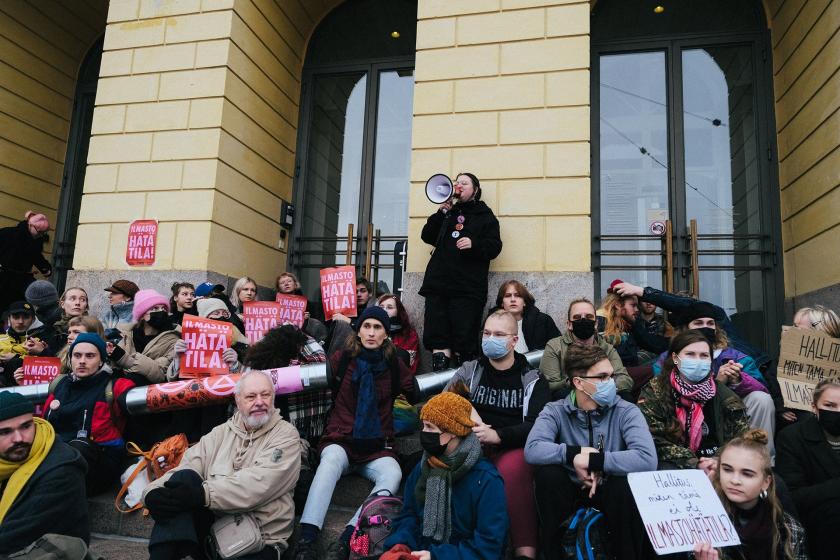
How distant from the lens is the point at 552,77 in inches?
282

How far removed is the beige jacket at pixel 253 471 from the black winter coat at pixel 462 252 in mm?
2846

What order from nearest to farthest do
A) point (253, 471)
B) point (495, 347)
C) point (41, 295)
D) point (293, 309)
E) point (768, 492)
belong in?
point (768, 492) < point (253, 471) < point (495, 347) < point (293, 309) < point (41, 295)

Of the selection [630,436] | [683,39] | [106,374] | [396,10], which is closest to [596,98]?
[683,39]

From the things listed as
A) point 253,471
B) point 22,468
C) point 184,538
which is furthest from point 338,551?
point 22,468

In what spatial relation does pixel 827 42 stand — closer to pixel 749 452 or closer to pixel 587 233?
pixel 587 233

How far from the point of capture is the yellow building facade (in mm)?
7000

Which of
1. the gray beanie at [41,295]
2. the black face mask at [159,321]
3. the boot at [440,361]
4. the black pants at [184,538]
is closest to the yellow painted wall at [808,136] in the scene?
the boot at [440,361]

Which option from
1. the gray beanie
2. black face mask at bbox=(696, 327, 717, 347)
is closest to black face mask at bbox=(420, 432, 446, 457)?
black face mask at bbox=(696, 327, 717, 347)

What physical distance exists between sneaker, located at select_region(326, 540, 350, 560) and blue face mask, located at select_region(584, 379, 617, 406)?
5.97 ft

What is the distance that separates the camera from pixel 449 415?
11.0 feet

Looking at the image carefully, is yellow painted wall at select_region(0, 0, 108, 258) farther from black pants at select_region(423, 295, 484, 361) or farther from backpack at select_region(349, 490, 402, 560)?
backpack at select_region(349, 490, 402, 560)

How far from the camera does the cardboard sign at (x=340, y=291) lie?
20.8ft

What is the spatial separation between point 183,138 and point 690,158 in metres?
7.47

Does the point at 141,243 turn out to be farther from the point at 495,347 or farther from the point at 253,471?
the point at 495,347
